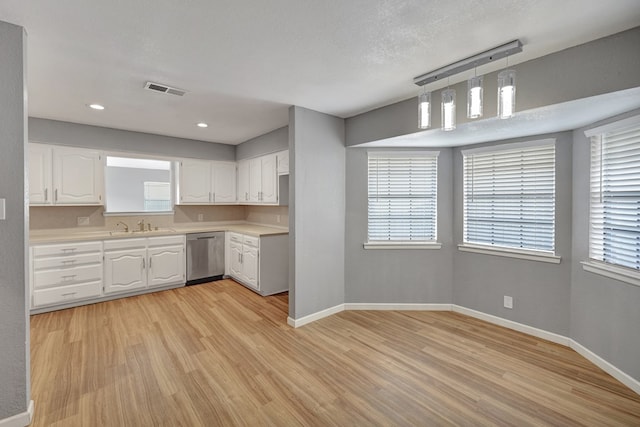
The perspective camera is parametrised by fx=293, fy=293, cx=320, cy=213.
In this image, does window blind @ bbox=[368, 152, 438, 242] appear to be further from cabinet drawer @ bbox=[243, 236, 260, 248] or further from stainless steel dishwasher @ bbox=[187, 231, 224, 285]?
stainless steel dishwasher @ bbox=[187, 231, 224, 285]

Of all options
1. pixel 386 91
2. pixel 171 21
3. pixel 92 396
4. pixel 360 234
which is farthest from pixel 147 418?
pixel 386 91

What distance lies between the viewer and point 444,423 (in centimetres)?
191

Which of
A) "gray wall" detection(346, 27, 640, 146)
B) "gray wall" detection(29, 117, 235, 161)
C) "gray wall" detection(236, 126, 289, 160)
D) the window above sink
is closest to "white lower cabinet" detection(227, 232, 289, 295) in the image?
"gray wall" detection(236, 126, 289, 160)

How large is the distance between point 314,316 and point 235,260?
6.91 ft

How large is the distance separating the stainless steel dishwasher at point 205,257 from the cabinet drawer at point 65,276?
1.24 meters

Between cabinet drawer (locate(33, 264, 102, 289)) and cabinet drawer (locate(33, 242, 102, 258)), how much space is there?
0.21m

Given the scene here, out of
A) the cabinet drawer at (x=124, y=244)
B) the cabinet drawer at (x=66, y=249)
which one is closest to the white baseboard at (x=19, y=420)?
the cabinet drawer at (x=66, y=249)

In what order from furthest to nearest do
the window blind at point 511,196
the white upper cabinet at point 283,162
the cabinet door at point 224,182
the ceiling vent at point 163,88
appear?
the cabinet door at point 224,182, the white upper cabinet at point 283,162, the window blind at point 511,196, the ceiling vent at point 163,88

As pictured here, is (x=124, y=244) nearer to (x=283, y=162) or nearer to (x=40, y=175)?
(x=40, y=175)

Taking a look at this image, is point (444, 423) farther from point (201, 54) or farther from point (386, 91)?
point (201, 54)

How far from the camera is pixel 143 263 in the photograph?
14.5ft

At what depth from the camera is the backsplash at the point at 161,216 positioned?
13.7ft

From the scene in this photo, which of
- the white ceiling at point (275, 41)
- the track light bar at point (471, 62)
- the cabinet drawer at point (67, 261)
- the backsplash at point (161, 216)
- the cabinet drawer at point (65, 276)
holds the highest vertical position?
the white ceiling at point (275, 41)

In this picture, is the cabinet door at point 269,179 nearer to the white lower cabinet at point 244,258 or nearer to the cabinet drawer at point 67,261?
the white lower cabinet at point 244,258
